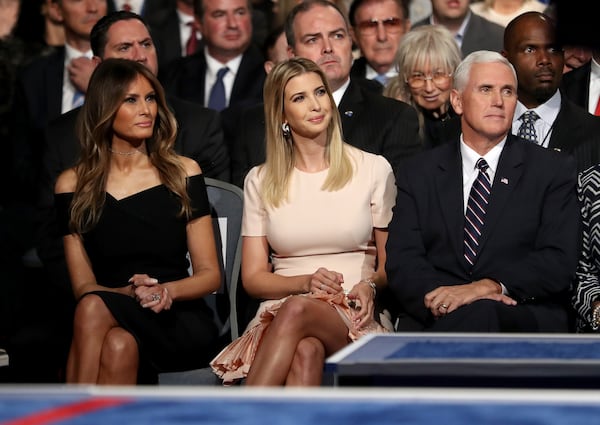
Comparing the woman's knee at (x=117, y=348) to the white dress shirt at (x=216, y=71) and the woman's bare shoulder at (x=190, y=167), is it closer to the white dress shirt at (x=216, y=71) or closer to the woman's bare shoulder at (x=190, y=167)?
the woman's bare shoulder at (x=190, y=167)

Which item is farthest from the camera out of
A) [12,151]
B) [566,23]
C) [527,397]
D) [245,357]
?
[12,151]

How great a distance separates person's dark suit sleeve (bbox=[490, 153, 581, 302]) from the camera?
4.15m

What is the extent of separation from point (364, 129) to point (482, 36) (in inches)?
57.6

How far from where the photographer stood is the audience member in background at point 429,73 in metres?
5.36

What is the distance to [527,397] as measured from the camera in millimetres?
2125

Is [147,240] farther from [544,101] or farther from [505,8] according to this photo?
[505,8]

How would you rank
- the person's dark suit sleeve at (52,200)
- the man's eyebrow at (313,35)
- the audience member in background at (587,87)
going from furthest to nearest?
1. the man's eyebrow at (313,35)
2. the audience member in background at (587,87)
3. the person's dark suit sleeve at (52,200)

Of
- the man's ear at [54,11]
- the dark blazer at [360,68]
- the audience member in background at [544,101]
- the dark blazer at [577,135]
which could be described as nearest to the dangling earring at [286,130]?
the audience member in background at [544,101]

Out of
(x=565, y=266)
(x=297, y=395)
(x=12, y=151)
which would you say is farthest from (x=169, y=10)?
(x=297, y=395)

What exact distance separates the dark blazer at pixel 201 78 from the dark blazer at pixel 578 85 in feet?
5.69

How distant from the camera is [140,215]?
15.2 ft

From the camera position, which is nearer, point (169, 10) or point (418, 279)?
point (418, 279)

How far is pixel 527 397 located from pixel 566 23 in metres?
0.70

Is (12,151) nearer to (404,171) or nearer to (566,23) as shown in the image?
(404,171)
